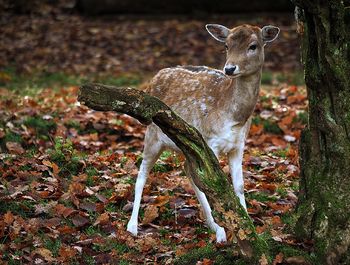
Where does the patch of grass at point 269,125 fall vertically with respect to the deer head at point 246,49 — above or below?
below

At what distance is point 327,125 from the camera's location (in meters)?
5.86

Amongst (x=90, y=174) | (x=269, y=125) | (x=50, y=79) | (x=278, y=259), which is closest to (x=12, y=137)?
(x=90, y=174)

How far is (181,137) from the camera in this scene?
570 cm

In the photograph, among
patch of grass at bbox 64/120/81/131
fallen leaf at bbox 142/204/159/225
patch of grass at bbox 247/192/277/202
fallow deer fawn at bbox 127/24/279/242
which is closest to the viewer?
fallow deer fawn at bbox 127/24/279/242

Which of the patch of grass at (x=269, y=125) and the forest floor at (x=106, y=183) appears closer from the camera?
the forest floor at (x=106, y=183)

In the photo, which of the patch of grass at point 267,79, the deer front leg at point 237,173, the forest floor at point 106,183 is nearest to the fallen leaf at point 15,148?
the forest floor at point 106,183

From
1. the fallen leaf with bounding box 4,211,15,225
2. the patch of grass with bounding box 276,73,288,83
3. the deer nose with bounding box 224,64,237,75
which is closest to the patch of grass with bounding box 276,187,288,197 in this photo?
the deer nose with bounding box 224,64,237,75

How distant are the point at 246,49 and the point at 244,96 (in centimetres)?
43

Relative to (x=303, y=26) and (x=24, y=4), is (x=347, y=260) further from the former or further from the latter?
(x=24, y=4)

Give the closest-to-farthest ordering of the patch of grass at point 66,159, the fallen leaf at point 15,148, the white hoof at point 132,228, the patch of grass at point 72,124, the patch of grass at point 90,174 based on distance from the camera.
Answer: the white hoof at point 132,228 → the patch of grass at point 90,174 → the patch of grass at point 66,159 → the fallen leaf at point 15,148 → the patch of grass at point 72,124

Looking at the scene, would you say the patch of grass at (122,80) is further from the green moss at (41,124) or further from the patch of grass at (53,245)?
the patch of grass at (53,245)

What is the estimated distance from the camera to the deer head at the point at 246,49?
6621 millimetres

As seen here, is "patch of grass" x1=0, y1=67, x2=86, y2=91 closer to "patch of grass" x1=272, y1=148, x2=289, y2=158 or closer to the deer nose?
"patch of grass" x1=272, y1=148, x2=289, y2=158

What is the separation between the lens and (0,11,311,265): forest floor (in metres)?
6.65
